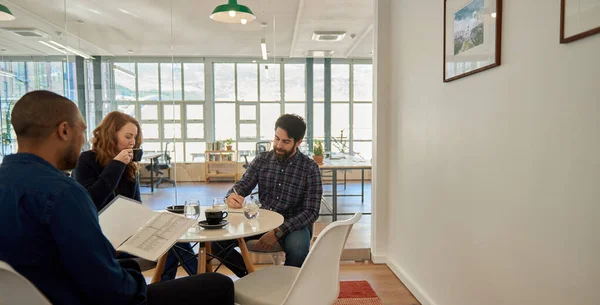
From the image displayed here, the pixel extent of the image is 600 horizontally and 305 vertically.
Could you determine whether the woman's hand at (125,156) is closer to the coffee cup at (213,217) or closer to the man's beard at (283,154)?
the coffee cup at (213,217)

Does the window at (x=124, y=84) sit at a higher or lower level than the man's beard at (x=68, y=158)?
higher

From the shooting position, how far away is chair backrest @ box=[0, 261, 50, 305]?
2.88ft

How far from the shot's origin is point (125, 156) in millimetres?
2207

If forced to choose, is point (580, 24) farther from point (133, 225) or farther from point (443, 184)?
point (133, 225)

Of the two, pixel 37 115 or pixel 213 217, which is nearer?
pixel 37 115

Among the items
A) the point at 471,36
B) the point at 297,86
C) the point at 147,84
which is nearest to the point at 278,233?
the point at 471,36

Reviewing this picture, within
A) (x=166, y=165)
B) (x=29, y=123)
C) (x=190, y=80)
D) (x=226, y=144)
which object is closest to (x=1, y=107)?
(x=166, y=165)

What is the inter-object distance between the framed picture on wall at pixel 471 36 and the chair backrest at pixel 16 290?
6.23 ft

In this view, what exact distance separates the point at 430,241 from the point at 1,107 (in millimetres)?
5153

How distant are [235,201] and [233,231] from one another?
535mm

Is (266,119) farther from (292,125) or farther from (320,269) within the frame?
(320,269)

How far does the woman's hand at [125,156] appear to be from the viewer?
7.20 ft

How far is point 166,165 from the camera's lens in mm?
4863

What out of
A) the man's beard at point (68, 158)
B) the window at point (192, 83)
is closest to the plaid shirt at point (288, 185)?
the man's beard at point (68, 158)
